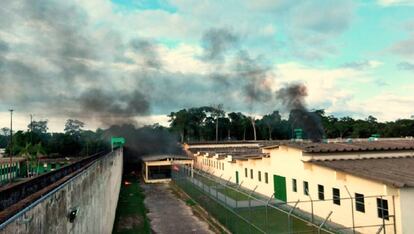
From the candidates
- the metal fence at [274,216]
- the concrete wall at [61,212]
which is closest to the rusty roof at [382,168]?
the metal fence at [274,216]

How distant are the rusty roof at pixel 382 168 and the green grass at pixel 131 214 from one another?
11942 mm

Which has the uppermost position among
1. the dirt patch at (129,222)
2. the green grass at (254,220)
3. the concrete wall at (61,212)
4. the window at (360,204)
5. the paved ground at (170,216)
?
the concrete wall at (61,212)

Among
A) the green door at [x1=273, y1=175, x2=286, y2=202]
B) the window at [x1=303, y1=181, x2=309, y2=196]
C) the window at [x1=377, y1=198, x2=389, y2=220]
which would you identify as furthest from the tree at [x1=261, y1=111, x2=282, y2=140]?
the window at [x1=377, y1=198, x2=389, y2=220]

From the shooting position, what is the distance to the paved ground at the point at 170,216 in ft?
74.9

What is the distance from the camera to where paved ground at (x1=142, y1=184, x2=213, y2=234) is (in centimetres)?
2283

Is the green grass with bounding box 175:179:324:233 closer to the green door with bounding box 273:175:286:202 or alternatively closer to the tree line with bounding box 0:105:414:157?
the green door with bounding box 273:175:286:202

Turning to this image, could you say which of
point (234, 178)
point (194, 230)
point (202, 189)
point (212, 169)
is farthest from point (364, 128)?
point (194, 230)

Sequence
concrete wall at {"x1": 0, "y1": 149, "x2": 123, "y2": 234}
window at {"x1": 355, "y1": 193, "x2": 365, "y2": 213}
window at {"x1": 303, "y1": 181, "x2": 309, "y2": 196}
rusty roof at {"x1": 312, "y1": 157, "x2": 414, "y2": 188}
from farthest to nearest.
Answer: window at {"x1": 303, "y1": 181, "x2": 309, "y2": 196}, window at {"x1": 355, "y1": 193, "x2": 365, "y2": 213}, rusty roof at {"x1": 312, "y1": 157, "x2": 414, "y2": 188}, concrete wall at {"x1": 0, "y1": 149, "x2": 123, "y2": 234}

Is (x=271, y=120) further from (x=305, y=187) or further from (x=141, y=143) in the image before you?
(x=305, y=187)

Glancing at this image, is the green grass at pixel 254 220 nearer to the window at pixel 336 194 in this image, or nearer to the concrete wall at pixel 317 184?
the concrete wall at pixel 317 184

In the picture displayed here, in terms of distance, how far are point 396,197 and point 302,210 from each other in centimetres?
882

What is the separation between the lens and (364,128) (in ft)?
317

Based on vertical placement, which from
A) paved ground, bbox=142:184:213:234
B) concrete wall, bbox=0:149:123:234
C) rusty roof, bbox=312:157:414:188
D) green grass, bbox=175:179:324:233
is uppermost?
concrete wall, bbox=0:149:123:234

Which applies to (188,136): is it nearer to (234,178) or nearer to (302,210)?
(234,178)
